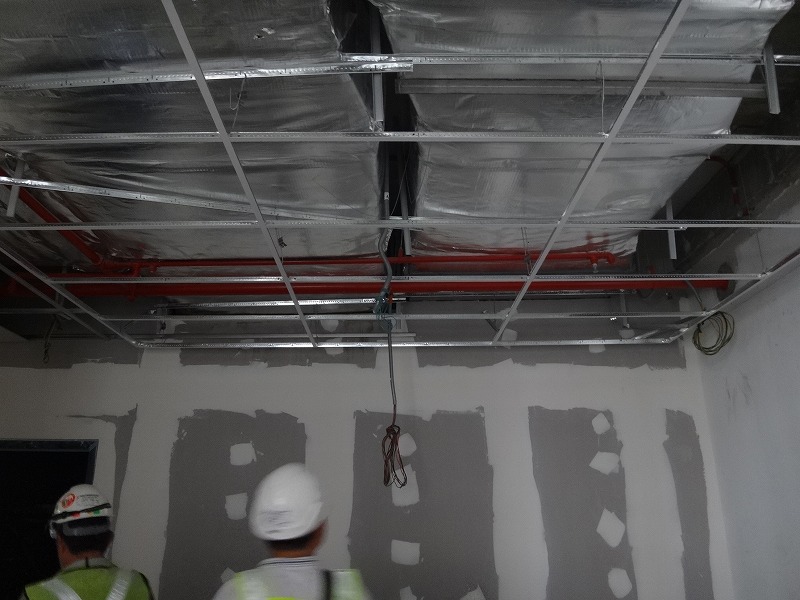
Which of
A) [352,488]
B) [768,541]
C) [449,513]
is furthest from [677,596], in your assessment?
[352,488]

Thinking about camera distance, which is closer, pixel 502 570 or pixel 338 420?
pixel 502 570

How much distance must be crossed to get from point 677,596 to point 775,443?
1.04 meters

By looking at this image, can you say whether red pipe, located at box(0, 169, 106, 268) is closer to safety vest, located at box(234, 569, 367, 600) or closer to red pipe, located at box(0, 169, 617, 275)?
red pipe, located at box(0, 169, 617, 275)

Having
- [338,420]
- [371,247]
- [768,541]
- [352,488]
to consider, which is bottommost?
[768,541]

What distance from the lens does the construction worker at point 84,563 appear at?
6.09 ft

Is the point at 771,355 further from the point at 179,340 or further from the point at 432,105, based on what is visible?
the point at 179,340

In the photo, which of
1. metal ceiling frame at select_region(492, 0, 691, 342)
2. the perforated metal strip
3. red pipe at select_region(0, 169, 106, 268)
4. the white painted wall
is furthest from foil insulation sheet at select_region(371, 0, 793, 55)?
the white painted wall

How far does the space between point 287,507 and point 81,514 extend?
0.84 meters

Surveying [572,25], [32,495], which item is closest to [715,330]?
[572,25]

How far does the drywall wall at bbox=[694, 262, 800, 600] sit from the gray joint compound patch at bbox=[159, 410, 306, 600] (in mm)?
2457

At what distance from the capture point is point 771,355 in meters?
3.24

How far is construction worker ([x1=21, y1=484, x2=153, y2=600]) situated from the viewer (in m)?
1.86

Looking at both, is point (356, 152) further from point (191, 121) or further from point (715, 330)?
point (715, 330)

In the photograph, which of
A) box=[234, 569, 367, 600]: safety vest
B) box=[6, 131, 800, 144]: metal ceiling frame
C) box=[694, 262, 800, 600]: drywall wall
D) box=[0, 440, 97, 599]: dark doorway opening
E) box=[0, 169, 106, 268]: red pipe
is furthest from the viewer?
box=[0, 440, 97, 599]: dark doorway opening
